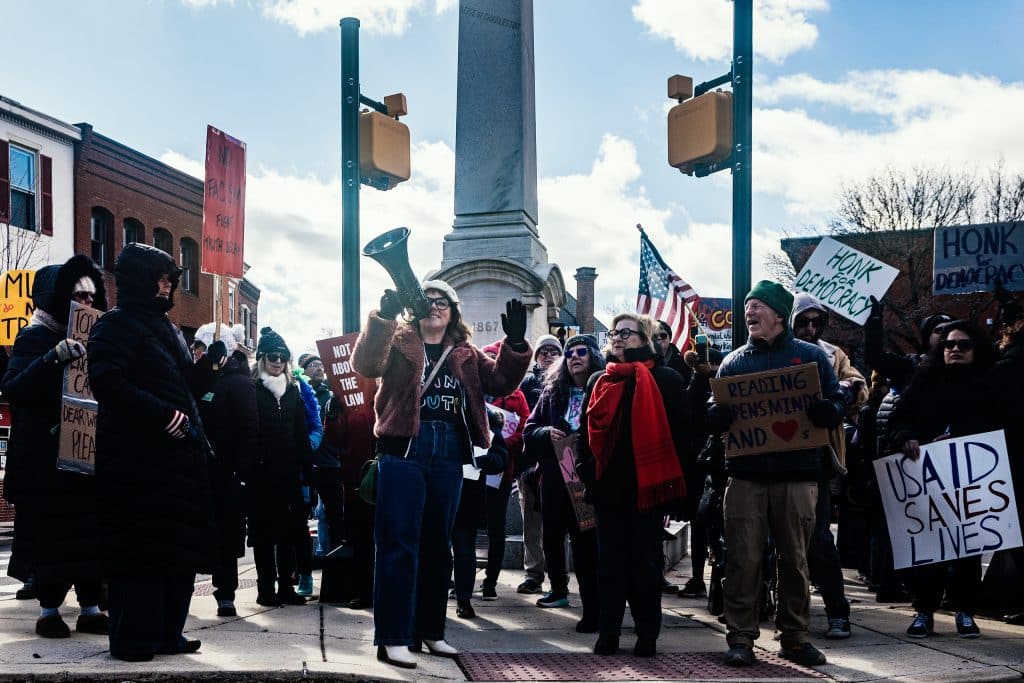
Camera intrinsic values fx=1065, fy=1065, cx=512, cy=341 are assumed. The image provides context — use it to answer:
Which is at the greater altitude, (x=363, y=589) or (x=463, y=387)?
(x=463, y=387)

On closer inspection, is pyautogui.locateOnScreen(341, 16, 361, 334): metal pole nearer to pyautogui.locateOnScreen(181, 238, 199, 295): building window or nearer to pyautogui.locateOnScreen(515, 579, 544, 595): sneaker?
pyautogui.locateOnScreen(515, 579, 544, 595): sneaker

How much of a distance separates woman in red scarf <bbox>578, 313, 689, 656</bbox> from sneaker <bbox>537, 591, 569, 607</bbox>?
1654 mm

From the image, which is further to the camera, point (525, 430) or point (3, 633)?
point (525, 430)

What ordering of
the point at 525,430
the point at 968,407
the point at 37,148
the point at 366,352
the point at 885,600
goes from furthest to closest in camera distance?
the point at 37,148 < the point at 885,600 < the point at 525,430 < the point at 968,407 < the point at 366,352

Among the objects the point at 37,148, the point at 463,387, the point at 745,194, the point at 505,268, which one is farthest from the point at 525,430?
the point at 37,148

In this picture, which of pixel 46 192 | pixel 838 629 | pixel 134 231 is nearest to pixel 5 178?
pixel 46 192

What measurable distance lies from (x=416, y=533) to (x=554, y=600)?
2.52m

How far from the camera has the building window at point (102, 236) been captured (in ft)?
91.6

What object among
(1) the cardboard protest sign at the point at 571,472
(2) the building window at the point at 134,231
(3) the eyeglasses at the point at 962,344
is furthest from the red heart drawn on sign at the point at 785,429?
(2) the building window at the point at 134,231

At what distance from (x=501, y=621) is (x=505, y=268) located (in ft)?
17.0

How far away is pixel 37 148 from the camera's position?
996 inches

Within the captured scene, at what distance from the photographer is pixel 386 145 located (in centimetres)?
922

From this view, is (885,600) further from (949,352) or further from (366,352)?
(366,352)

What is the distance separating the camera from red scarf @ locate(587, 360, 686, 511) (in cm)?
580
